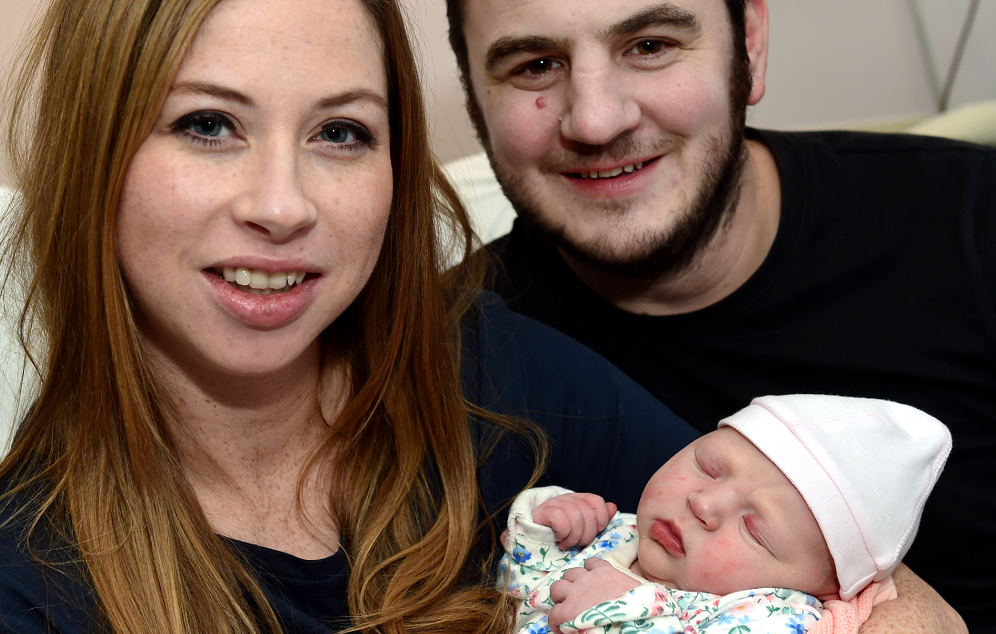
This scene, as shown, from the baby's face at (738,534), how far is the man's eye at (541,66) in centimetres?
93

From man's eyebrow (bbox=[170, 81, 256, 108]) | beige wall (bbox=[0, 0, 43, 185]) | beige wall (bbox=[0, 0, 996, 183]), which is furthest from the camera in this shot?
beige wall (bbox=[0, 0, 996, 183])

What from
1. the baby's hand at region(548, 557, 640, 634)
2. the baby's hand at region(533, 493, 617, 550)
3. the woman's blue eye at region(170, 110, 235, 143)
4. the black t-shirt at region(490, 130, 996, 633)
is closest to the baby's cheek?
the baby's hand at region(548, 557, 640, 634)

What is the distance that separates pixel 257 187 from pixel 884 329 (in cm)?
144

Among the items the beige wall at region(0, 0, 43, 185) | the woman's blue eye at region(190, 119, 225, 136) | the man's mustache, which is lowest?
the man's mustache

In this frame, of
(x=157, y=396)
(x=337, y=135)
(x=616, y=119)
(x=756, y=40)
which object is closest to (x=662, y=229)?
(x=616, y=119)

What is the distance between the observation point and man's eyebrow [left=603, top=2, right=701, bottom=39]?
190cm

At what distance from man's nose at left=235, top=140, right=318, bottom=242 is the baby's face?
2.56ft

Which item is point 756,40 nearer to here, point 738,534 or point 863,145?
point 863,145

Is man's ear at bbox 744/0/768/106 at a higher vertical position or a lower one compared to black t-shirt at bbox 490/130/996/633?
higher

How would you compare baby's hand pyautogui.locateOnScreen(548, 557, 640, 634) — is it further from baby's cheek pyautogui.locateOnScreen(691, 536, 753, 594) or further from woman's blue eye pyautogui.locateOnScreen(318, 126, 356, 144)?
woman's blue eye pyautogui.locateOnScreen(318, 126, 356, 144)

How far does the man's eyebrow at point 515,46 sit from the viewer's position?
6.36ft

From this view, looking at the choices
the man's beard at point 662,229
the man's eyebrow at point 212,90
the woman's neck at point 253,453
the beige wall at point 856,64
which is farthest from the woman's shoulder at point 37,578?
the beige wall at point 856,64

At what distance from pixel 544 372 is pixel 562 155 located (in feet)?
1.66

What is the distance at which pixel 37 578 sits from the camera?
1.38 metres
